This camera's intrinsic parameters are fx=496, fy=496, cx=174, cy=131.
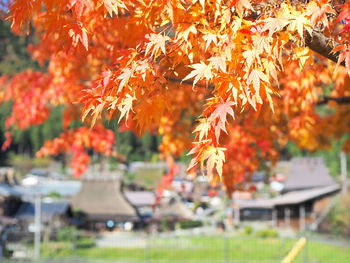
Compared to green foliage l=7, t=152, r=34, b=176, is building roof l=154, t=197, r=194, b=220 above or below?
below

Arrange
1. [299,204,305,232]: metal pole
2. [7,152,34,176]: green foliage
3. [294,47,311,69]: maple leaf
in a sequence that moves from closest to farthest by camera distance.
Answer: [294,47,311,69]: maple leaf
[299,204,305,232]: metal pole
[7,152,34,176]: green foliage

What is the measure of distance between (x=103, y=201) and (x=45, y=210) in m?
4.41

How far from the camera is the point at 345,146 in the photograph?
1203 cm

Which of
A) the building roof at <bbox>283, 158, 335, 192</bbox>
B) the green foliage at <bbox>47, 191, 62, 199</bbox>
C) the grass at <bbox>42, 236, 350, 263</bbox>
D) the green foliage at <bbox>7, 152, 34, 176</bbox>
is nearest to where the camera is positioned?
the grass at <bbox>42, 236, 350, 263</bbox>

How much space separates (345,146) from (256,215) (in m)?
30.3

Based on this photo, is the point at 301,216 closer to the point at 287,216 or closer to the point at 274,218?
the point at 287,216

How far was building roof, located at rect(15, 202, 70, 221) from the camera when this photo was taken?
A: 29.4m

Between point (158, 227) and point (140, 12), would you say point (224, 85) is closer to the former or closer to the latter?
point (140, 12)

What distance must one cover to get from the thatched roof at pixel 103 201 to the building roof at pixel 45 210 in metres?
2.49

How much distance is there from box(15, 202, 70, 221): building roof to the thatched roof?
2491 millimetres

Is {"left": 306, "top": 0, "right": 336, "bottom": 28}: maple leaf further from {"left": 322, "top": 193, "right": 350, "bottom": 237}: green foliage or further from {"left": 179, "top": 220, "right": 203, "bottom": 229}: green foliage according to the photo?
{"left": 179, "top": 220, "right": 203, "bottom": 229}: green foliage

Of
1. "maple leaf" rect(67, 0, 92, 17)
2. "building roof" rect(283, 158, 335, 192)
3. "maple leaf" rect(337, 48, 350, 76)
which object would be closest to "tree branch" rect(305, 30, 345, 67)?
"maple leaf" rect(337, 48, 350, 76)

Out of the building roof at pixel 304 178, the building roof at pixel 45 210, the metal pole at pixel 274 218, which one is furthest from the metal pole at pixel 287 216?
the building roof at pixel 45 210

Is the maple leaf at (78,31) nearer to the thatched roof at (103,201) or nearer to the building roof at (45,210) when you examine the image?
the building roof at (45,210)
